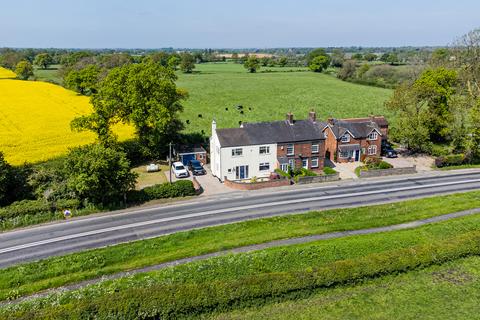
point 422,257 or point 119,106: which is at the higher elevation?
point 119,106

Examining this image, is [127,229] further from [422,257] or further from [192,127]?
[192,127]

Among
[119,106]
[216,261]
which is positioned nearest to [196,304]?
[216,261]

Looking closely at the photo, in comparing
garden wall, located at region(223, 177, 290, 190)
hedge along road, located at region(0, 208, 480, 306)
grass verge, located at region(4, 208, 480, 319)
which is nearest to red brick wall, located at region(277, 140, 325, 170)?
garden wall, located at region(223, 177, 290, 190)

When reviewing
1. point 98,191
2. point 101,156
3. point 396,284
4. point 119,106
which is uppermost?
point 119,106

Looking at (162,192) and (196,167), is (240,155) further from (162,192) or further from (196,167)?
(162,192)

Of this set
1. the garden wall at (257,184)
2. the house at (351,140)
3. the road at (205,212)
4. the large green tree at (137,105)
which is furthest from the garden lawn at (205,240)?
A: the large green tree at (137,105)

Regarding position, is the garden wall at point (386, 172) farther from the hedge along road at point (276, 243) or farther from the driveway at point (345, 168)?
the hedge along road at point (276, 243)

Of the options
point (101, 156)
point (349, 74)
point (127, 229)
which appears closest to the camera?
point (127, 229)
